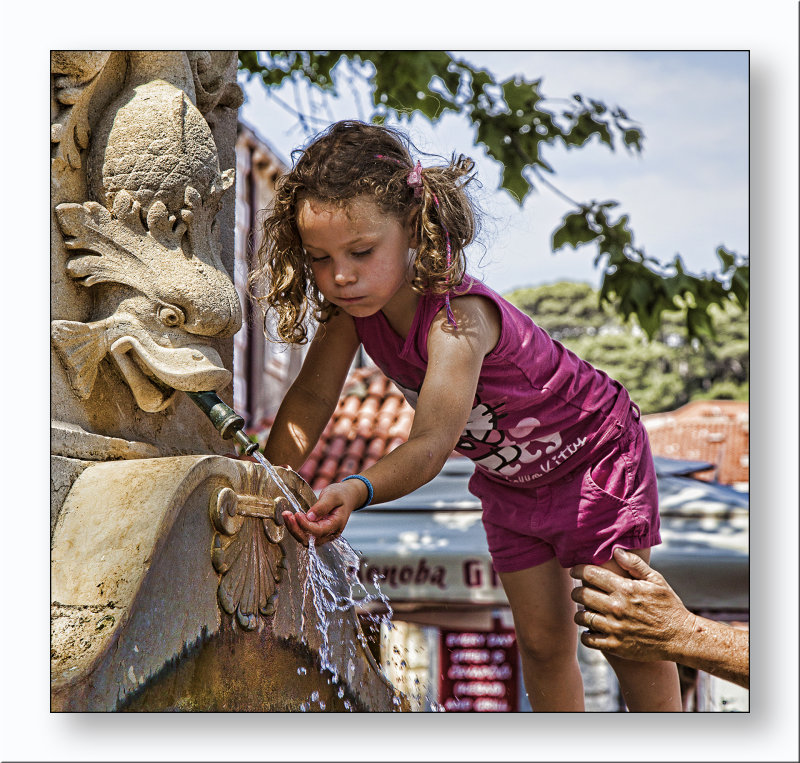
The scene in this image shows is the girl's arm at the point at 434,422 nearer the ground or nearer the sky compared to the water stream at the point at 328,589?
nearer the sky

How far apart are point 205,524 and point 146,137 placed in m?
0.61

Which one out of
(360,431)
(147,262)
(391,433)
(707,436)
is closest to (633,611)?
(147,262)

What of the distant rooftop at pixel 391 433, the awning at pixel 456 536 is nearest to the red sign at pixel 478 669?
the awning at pixel 456 536

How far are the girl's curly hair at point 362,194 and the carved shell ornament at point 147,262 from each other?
166 millimetres

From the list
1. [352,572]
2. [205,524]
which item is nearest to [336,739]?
[352,572]

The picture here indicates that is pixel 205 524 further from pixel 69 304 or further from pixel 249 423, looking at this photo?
pixel 249 423

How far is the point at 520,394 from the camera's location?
1950mm

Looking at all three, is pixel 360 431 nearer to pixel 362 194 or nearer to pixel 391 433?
pixel 391 433

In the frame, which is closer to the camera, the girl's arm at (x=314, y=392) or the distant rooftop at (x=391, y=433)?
the girl's arm at (x=314, y=392)

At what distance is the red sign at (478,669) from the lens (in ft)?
11.2

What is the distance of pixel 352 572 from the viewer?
80.2 inches

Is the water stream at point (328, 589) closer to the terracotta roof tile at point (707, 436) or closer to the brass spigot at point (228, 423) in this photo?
the brass spigot at point (228, 423)
